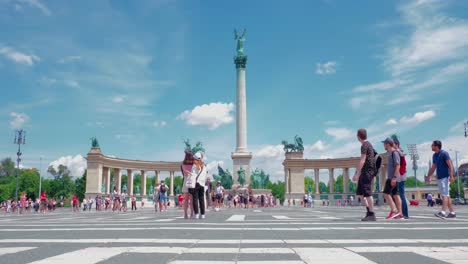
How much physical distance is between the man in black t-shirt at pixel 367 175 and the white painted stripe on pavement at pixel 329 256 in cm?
639

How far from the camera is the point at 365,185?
11.6 metres

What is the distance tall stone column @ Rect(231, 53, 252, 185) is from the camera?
2857 inches

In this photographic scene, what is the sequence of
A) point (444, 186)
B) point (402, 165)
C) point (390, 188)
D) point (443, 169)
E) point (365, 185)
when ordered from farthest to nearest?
point (402, 165) → point (444, 186) → point (443, 169) → point (390, 188) → point (365, 185)

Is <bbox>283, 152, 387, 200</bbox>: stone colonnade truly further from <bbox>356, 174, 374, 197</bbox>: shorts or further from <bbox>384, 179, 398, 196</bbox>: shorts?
<bbox>356, 174, 374, 197</bbox>: shorts

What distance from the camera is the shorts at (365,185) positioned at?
11633 mm

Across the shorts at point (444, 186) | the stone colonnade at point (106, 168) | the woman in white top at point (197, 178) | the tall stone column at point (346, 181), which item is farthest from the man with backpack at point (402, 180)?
the tall stone column at point (346, 181)

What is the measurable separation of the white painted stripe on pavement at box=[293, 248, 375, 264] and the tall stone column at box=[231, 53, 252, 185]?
218ft

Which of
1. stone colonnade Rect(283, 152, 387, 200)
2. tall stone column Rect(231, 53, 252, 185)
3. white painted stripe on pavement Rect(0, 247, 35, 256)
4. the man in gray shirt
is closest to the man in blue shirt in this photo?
the man in gray shirt

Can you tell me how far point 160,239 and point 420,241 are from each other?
4464 mm

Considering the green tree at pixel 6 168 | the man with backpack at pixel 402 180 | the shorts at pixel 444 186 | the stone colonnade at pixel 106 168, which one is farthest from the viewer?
the green tree at pixel 6 168

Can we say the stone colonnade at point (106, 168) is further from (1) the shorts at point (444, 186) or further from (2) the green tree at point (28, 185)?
(1) the shorts at point (444, 186)

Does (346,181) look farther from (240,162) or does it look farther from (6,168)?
(6,168)

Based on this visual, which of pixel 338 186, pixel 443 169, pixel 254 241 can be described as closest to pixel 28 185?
pixel 338 186

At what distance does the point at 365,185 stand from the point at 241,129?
62.9m
